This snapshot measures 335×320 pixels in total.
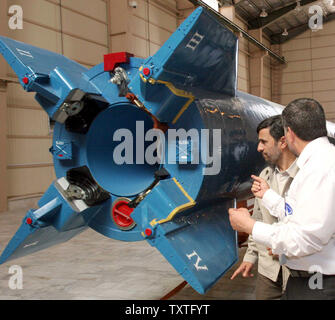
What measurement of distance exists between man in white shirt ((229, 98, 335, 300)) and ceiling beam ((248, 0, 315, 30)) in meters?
17.4

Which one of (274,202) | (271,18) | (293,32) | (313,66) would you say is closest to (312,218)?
(274,202)

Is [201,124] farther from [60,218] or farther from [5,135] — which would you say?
[5,135]

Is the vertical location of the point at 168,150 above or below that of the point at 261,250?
above

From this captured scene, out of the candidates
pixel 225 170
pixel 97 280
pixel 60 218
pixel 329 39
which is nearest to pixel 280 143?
pixel 225 170

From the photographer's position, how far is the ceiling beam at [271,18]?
57.2 feet

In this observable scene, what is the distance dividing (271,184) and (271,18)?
17.0 meters

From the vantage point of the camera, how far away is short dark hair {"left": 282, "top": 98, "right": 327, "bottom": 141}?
1.73 metres

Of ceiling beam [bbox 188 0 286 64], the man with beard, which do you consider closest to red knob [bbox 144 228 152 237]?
the man with beard

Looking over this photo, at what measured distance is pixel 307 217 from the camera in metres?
1.49

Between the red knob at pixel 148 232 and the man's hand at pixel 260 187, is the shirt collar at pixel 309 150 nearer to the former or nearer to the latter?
the man's hand at pixel 260 187

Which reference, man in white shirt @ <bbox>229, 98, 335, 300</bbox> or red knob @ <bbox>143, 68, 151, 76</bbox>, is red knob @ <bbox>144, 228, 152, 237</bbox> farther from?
red knob @ <bbox>143, 68, 151, 76</bbox>

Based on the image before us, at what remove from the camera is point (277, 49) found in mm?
20844

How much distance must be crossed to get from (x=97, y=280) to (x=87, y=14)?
8.27 meters

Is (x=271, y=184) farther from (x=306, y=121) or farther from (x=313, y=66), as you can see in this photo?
(x=313, y=66)
